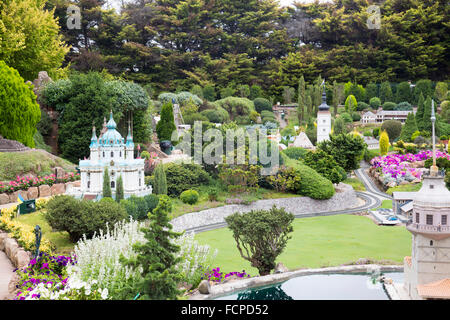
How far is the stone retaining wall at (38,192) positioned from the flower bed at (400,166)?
2600 centimetres

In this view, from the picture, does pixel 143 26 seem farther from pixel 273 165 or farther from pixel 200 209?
pixel 200 209

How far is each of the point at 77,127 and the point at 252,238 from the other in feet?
72.7

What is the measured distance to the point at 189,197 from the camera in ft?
105

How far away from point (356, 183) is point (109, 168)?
952 inches

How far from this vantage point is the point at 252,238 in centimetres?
1962

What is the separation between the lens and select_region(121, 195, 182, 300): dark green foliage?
12664mm

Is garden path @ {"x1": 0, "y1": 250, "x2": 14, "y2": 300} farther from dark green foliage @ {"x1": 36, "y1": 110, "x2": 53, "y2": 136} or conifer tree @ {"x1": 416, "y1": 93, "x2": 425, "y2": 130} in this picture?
conifer tree @ {"x1": 416, "y1": 93, "x2": 425, "y2": 130}

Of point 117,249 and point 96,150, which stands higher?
point 96,150

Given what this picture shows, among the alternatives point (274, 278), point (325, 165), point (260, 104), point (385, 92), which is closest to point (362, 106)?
point (385, 92)

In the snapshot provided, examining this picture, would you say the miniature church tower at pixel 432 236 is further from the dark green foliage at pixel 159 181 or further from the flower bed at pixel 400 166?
the flower bed at pixel 400 166

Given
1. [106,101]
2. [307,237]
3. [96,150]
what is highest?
[106,101]

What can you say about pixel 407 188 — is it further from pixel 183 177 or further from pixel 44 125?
pixel 44 125
